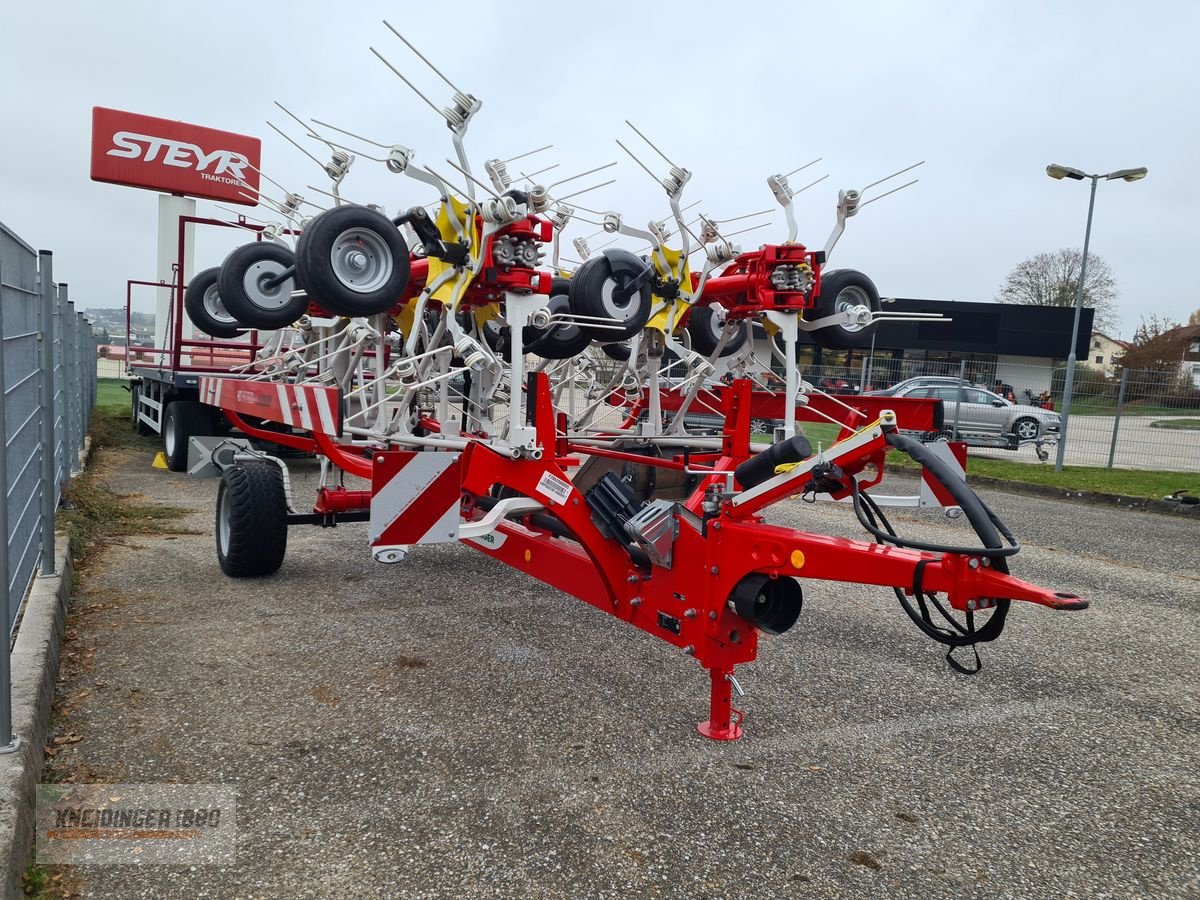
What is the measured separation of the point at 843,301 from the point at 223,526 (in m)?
4.17

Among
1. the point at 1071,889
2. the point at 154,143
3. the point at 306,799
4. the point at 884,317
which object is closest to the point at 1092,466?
the point at 884,317

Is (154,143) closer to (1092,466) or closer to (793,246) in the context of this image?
(793,246)

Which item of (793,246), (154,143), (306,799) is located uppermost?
(154,143)

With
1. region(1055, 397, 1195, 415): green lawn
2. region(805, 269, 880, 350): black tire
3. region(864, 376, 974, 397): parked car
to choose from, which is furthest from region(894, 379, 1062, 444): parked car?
region(805, 269, 880, 350): black tire

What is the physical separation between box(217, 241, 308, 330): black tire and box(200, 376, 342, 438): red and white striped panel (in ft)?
1.48

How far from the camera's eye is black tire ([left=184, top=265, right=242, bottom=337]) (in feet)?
22.7

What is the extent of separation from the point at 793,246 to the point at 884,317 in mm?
635

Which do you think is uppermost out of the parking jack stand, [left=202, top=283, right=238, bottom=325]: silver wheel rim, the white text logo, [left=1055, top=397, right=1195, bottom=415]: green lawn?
the white text logo

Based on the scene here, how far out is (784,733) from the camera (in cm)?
363

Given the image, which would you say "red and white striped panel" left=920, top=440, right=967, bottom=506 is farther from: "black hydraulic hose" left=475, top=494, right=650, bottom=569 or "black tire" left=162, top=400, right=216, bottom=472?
"black tire" left=162, top=400, right=216, bottom=472

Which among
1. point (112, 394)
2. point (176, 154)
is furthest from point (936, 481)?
point (112, 394)

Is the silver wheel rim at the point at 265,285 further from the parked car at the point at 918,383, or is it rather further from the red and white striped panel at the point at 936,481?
the parked car at the point at 918,383

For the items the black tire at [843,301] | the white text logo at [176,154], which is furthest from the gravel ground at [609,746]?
the white text logo at [176,154]

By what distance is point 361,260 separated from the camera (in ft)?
13.7
